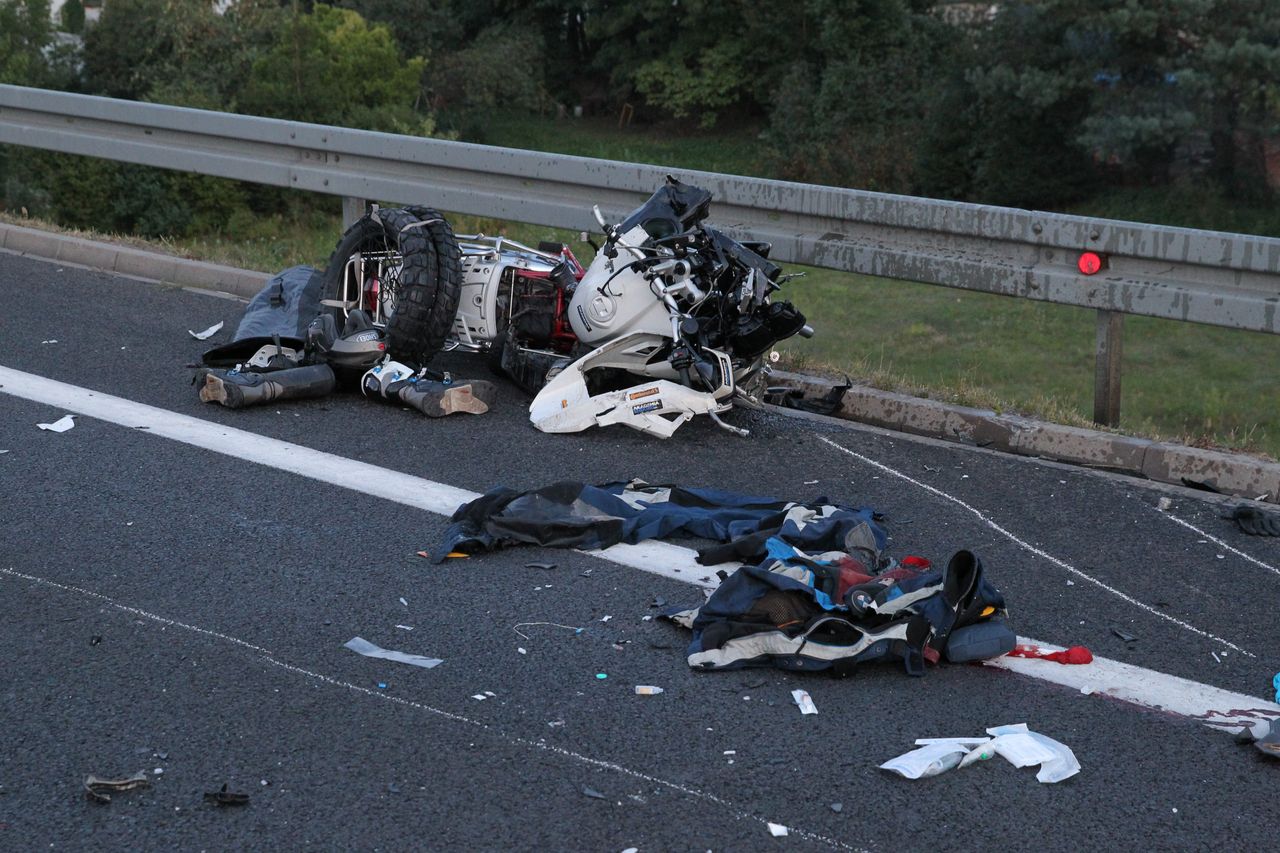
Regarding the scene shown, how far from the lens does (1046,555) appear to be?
542cm

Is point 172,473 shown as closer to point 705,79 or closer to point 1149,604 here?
point 1149,604

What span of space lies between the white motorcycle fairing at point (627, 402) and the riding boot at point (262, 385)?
1.07 meters

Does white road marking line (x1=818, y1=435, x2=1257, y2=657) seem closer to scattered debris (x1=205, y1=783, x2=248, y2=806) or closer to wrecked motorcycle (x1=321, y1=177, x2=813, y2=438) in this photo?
wrecked motorcycle (x1=321, y1=177, x2=813, y2=438)

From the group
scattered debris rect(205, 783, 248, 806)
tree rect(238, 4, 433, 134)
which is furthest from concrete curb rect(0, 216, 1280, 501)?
tree rect(238, 4, 433, 134)

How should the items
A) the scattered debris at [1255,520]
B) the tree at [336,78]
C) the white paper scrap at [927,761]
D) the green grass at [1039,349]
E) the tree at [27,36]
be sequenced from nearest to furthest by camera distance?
the white paper scrap at [927,761] → the scattered debris at [1255,520] → the green grass at [1039,349] → the tree at [336,78] → the tree at [27,36]

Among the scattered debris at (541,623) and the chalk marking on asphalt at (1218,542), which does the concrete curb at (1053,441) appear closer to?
the chalk marking on asphalt at (1218,542)

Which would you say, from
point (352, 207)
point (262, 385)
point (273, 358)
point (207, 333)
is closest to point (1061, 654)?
point (262, 385)

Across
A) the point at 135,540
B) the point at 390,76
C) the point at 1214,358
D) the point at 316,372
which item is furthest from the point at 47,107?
the point at 390,76

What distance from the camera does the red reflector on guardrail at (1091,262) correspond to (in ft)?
22.7

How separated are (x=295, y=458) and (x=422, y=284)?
1290mm

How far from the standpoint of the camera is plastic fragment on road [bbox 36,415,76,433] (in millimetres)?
6465

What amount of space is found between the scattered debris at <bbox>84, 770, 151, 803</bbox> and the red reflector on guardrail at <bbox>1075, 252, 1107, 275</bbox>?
500 centimetres

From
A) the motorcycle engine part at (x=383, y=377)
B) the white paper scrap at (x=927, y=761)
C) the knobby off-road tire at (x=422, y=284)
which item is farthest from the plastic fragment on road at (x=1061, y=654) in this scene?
the knobby off-road tire at (x=422, y=284)

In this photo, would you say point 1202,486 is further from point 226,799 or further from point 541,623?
point 226,799
